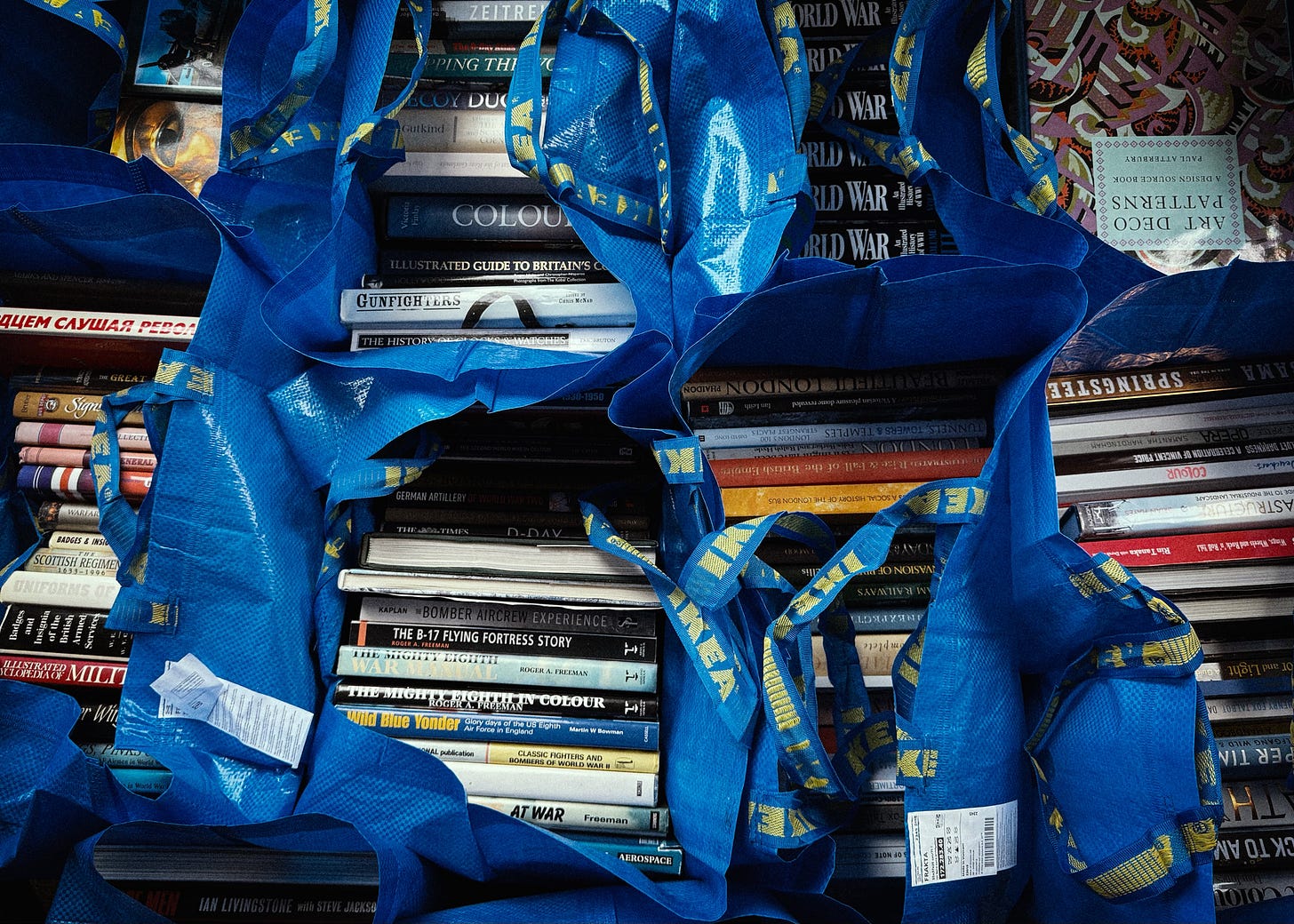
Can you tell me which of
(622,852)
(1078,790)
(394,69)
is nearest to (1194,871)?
(1078,790)

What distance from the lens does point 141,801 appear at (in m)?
0.81

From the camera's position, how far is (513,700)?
86 cm

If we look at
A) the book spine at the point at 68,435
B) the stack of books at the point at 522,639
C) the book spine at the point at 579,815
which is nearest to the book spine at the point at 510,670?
the stack of books at the point at 522,639

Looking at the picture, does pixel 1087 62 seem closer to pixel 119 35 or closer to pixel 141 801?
pixel 119 35

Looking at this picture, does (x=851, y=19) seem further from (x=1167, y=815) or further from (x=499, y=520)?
(x=1167, y=815)

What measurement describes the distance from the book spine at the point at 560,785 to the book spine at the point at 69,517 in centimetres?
45

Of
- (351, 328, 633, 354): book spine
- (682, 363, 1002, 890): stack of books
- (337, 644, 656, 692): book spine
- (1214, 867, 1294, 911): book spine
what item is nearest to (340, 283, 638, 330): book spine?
(351, 328, 633, 354): book spine

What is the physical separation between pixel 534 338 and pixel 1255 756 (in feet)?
2.57

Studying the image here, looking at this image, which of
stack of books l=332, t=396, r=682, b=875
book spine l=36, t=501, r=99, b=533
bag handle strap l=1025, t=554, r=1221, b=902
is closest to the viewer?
bag handle strap l=1025, t=554, r=1221, b=902

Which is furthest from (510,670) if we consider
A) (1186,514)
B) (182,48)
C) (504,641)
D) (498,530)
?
(182,48)

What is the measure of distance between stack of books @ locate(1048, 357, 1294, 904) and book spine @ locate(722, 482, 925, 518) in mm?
185

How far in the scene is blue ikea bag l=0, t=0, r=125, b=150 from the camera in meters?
1.01

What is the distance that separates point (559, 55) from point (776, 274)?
0.32 meters

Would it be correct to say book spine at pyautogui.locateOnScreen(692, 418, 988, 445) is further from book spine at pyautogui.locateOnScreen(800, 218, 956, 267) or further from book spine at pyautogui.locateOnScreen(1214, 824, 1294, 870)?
book spine at pyautogui.locateOnScreen(1214, 824, 1294, 870)
